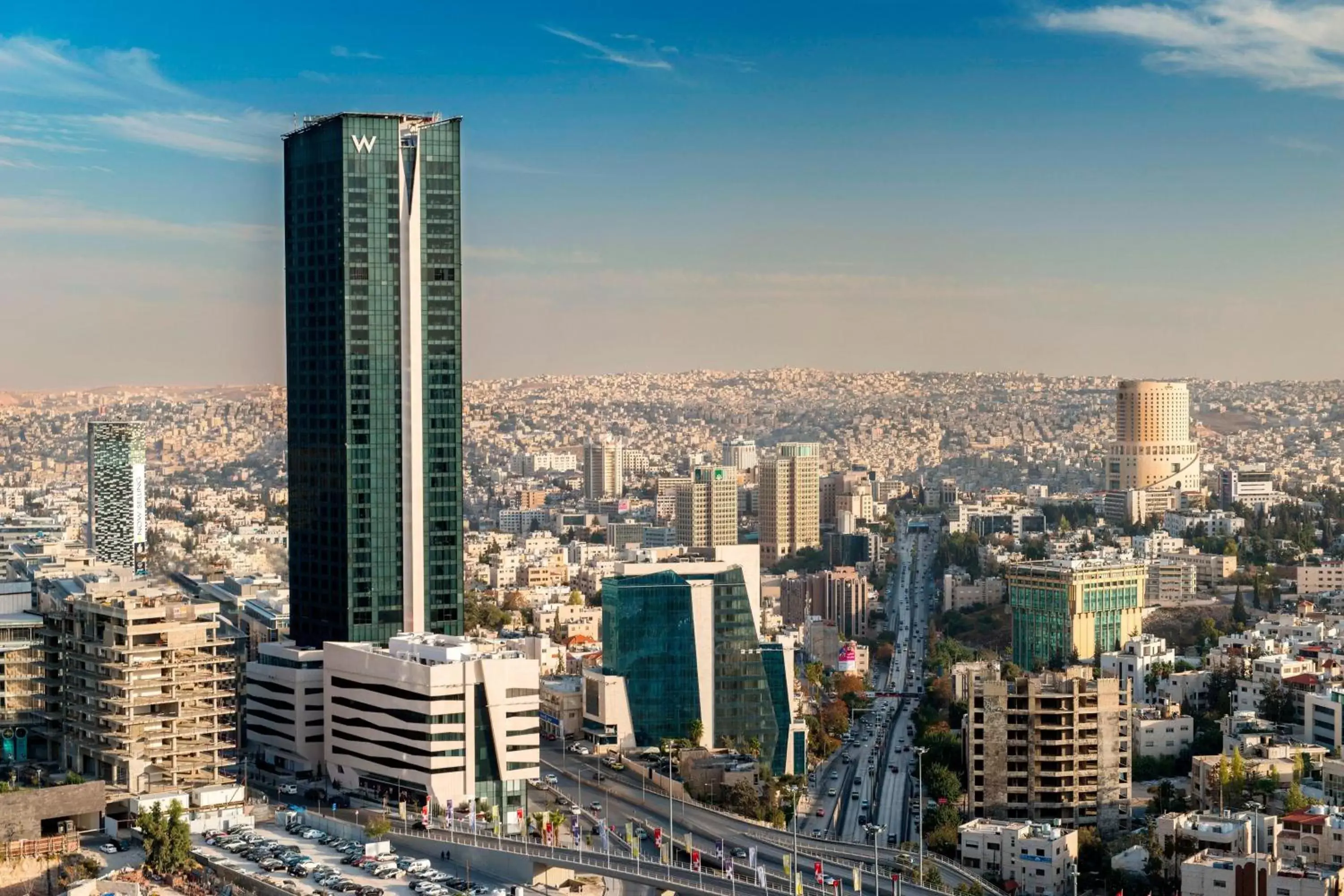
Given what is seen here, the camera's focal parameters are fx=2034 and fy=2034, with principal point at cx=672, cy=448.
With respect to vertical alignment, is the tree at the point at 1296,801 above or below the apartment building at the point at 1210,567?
below

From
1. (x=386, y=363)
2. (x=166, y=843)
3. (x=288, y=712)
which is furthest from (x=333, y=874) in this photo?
(x=386, y=363)

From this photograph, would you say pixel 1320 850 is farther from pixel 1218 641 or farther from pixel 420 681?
pixel 1218 641

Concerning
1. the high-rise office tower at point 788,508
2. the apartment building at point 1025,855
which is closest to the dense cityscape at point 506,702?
the apartment building at point 1025,855

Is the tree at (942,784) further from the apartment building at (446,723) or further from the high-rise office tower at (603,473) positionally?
the high-rise office tower at (603,473)

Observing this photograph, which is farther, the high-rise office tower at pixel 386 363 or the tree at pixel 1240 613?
the tree at pixel 1240 613

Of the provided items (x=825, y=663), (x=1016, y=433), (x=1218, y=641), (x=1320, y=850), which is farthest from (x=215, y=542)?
(x=1016, y=433)

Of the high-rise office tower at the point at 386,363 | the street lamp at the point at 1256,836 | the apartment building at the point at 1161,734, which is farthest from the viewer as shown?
the apartment building at the point at 1161,734
